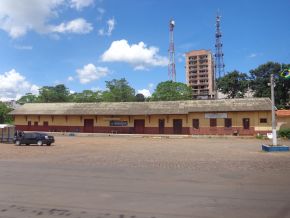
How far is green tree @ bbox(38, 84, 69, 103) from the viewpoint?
99.4 m

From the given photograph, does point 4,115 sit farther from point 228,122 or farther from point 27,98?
point 228,122

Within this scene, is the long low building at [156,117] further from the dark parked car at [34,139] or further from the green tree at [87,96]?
the green tree at [87,96]

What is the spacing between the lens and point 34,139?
32.9 meters

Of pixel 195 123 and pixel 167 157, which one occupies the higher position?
pixel 195 123

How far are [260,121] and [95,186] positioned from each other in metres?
40.6

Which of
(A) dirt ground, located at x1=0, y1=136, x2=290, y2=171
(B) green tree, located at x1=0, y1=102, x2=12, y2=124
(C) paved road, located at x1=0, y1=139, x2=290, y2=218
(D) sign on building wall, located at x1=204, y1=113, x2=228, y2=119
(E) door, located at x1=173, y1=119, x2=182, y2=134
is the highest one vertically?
(B) green tree, located at x1=0, y1=102, x2=12, y2=124

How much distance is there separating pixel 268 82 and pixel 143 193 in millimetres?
65522

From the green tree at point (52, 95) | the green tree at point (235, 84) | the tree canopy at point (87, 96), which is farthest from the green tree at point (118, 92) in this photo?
the green tree at point (235, 84)

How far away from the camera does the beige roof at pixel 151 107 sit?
48.9 metres

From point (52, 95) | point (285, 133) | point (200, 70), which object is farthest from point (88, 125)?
point (200, 70)

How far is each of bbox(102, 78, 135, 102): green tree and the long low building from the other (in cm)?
2864

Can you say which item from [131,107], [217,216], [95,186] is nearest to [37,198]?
[95,186]

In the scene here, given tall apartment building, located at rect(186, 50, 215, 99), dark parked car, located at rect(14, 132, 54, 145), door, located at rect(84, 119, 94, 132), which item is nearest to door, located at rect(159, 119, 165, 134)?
door, located at rect(84, 119, 94, 132)

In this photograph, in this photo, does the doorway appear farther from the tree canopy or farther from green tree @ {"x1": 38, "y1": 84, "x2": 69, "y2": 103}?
green tree @ {"x1": 38, "y1": 84, "x2": 69, "y2": 103}
